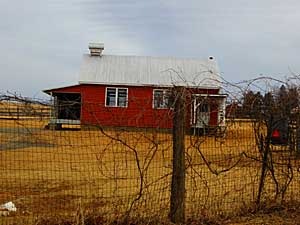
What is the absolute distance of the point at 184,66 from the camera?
31578 mm

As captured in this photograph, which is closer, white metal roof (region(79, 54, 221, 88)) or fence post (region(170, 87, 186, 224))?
fence post (region(170, 87, 186, 224))

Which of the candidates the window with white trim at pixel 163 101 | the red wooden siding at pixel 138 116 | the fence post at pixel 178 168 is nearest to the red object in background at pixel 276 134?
the red wooden siding at pixel 138 116

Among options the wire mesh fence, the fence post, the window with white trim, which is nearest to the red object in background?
the wire mesh fence

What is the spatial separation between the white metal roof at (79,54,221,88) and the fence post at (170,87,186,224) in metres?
22.3

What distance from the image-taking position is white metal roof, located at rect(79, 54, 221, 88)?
95.2 feet

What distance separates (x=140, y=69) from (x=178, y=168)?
25224mm

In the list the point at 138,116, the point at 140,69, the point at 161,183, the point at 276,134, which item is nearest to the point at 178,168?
the point at 138,116

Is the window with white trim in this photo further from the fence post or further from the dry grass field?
the dry grass field

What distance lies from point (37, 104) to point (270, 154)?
3881 millimetres

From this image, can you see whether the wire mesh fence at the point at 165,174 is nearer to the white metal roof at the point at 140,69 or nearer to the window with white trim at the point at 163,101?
the window with white trim at the point at 163,101

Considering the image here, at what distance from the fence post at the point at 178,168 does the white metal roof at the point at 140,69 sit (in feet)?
73.1

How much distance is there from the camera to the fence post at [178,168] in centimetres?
575

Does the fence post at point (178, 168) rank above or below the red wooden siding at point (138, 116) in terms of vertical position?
below

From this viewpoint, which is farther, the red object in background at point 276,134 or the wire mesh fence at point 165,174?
the red object in background at point 276,134
